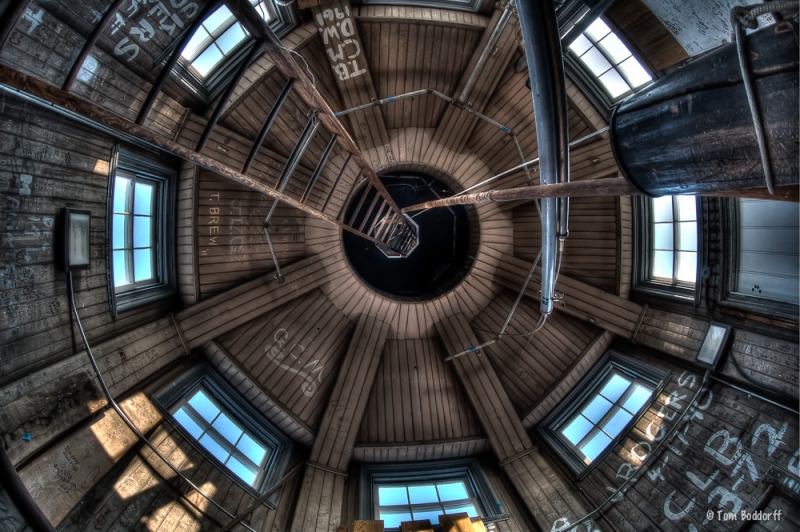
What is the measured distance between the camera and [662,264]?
7676 millimetres

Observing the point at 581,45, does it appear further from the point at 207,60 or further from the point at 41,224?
the point at 41,224

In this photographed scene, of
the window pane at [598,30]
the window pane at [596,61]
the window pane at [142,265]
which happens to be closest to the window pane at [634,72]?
the window pane at [596,61]

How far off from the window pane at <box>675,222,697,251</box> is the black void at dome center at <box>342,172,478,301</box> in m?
4.75

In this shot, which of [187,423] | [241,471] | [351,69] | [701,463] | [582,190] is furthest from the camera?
[351,69]

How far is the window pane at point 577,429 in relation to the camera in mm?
7455

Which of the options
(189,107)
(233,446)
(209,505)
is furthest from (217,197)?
(209,505)

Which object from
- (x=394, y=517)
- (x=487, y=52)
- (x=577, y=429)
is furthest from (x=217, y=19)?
(x=577, y=429)

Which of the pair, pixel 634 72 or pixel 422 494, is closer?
pixel 634 72

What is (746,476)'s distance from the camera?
4938 mm

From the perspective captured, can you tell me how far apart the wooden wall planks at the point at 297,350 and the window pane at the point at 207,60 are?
195 inches

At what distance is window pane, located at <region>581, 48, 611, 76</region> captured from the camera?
7.34 meters

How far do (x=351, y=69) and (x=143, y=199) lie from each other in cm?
474

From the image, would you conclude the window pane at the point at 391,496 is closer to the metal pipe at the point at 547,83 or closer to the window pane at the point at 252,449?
the window pane at the point at 252,449

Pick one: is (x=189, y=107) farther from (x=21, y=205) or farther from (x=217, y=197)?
(x=21, y=205)
